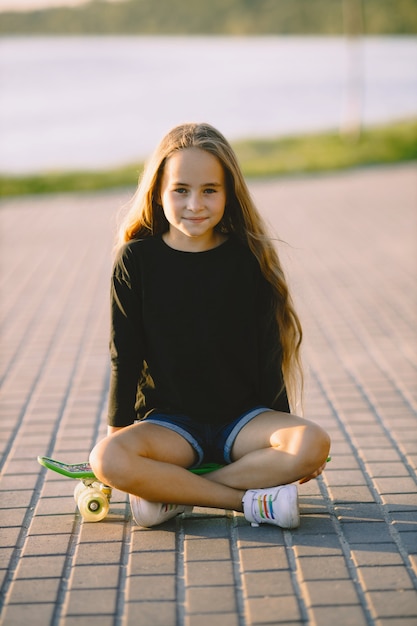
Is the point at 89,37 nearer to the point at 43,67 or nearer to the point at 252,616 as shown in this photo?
the point at 43,67

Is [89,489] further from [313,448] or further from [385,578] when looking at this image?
[385,578]

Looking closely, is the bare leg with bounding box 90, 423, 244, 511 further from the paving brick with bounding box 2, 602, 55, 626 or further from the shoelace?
the paving brick with bounding box 2, 602, 55, 626

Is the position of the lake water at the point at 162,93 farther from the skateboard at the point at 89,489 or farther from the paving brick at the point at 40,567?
the paving brick at the point at 40,567

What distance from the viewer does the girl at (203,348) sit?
3.04m

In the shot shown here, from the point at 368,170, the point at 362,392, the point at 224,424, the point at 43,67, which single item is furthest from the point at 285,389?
the point at 43,67

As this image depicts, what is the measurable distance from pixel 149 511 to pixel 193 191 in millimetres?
1081

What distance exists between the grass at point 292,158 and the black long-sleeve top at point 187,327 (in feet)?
41.6

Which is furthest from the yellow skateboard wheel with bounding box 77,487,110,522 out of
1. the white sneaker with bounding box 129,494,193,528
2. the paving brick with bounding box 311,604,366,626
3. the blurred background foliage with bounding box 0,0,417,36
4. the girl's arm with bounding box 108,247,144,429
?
the blurred background foliage with bounding box 0,0,417,36

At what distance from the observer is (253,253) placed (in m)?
3.20

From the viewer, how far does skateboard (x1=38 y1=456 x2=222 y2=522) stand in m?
3.10

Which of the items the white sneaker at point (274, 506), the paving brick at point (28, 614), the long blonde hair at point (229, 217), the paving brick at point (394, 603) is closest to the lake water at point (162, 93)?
the long blonde hair at point (229, 217)

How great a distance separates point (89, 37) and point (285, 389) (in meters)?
35.3

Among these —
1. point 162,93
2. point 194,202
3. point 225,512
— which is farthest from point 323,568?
point 162,93

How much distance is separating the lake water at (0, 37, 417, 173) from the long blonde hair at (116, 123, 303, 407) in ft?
53.1
